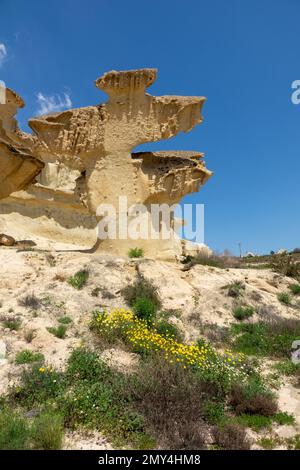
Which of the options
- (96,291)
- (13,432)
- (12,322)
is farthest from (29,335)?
(13,432)

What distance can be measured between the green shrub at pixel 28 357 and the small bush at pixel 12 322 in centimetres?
101

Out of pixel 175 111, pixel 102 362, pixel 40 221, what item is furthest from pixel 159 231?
pixel 40 221

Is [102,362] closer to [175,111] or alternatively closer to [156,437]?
[156,437]

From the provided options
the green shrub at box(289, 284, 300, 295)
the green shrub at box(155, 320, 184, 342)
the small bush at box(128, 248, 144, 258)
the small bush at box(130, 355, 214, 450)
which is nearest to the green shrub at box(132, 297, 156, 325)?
the green shrub at box(155, 320, 184, 342)

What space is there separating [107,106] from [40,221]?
11158 mm

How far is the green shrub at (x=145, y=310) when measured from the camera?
844 cm

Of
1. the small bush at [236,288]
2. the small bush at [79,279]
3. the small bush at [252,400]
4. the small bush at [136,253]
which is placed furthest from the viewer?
the small bush at [136,253]

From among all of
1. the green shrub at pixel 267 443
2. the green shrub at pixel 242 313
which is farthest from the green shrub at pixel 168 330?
the green shrub at pixel 267 443

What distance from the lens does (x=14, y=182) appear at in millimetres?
13227

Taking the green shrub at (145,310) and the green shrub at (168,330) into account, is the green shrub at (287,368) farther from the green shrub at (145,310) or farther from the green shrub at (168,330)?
the green shrub at (145,310)

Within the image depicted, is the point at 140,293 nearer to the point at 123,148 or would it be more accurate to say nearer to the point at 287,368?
the point at 287,368

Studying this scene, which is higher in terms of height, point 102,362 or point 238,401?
point 102,362

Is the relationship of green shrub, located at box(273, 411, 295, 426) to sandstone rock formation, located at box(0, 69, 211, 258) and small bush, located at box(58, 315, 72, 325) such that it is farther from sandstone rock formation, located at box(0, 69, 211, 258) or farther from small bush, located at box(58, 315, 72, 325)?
sandstone rock formation, located at box(0, 69, 211, 258)

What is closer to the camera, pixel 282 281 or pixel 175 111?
pixel 282 281
